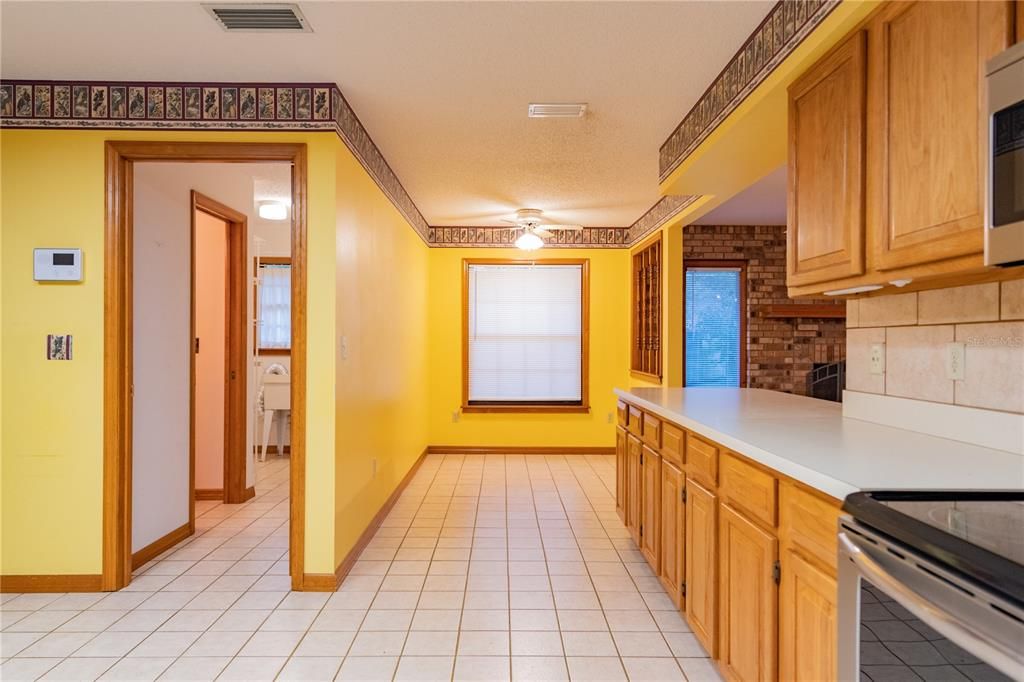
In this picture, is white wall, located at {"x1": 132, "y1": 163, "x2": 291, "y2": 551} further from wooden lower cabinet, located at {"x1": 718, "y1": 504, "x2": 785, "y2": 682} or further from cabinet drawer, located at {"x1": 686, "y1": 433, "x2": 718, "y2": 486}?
wooden lower cabinet, located at {"x1": 718, "y1": 504, "x2": 785, "y2": 682}

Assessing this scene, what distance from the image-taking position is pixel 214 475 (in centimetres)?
436

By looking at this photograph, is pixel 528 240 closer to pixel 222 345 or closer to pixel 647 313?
pixel 647 313

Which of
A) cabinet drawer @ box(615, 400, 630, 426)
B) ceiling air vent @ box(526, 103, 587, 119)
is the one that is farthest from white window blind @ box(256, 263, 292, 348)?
ceiling air vent @ box(526, 103, 587, 119)

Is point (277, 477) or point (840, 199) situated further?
point (277, 477)

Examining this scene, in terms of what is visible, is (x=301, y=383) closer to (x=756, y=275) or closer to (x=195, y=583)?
(x=195, y=583)

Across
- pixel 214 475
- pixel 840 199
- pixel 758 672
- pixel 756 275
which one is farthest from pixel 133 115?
pixel 756 275

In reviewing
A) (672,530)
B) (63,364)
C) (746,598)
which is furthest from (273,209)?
(746,598)

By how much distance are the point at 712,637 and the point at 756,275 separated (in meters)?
4.98

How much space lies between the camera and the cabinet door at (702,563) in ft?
6.60

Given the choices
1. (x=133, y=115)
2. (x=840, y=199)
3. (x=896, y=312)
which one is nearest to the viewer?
(x=840, y=199)

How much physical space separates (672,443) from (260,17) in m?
2.48

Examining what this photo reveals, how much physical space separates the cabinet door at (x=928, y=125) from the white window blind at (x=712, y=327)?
4.75 metres

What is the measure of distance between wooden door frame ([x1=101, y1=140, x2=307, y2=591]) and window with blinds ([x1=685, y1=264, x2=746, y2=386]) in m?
4.68

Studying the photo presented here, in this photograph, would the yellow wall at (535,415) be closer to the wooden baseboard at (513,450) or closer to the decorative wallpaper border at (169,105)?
the wooden baseboard at (513,450)
